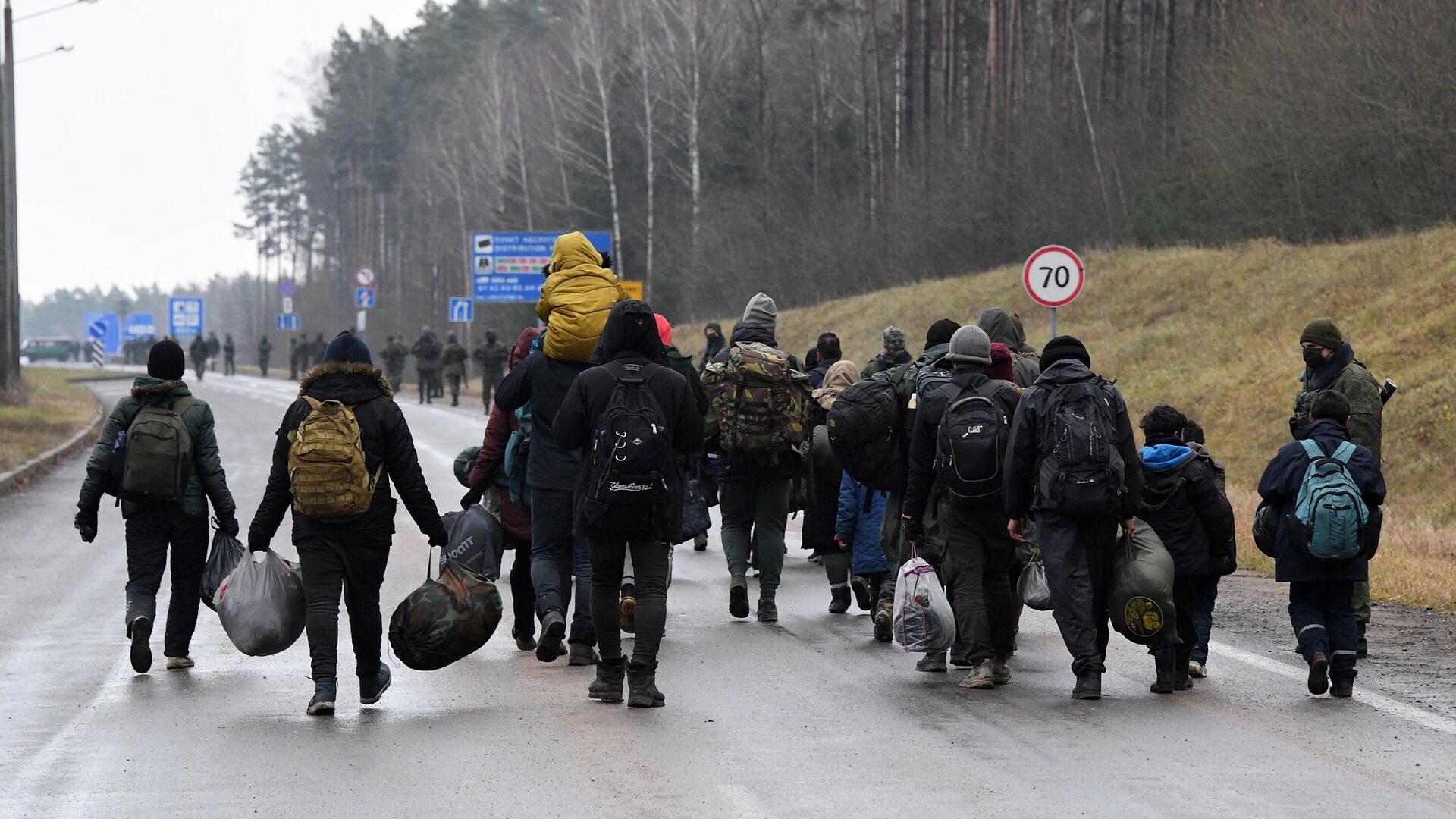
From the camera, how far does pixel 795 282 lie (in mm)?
57250

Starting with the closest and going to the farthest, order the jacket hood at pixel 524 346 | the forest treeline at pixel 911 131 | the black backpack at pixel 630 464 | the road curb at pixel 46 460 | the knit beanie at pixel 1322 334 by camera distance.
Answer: the black backpack at pixel 630 464
the knit beanie at pixel 1322 334
the jacket hood at pixel 524 346
the road curb at pixel 46 460
the forest treeline at pixel 911 131

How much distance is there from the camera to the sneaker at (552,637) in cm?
938

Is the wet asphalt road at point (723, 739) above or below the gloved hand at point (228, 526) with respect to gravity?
below

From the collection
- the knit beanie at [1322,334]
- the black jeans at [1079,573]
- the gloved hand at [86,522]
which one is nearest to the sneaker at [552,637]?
the gloved hand at [86,522]

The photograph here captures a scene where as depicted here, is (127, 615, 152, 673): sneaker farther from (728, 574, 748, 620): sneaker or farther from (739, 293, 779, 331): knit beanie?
(739, 293, 779, 331): knit beanie

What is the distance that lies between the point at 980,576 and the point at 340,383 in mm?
3315

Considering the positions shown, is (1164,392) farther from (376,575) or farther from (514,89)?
(514,89)

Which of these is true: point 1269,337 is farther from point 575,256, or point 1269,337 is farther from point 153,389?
point 153,389

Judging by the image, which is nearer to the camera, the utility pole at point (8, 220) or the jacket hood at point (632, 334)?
the jacket hood at point (632, 334)

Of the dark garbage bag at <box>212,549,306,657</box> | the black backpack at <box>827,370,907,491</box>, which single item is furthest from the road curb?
the black backpack at <box>827,370,907,491</box>

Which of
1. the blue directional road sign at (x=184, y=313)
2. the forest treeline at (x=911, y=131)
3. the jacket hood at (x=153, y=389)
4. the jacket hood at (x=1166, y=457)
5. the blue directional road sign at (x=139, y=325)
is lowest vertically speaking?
the blue directional road sign at (x=139, y=325)

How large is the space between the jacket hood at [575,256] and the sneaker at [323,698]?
2.51 m

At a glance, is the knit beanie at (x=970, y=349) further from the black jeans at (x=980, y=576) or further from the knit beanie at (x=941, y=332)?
the knit beanie at (x=941, y=332)

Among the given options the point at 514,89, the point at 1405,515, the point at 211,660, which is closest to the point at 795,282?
the point at 514,89
